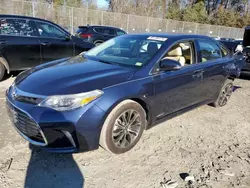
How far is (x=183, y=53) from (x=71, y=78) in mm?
2088

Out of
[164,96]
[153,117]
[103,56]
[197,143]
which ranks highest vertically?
[103,56]

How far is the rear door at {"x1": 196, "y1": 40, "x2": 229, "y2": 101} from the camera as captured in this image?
14.1 feet

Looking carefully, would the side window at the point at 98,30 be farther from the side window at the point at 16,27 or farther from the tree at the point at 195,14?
the tree at the point at 195,14

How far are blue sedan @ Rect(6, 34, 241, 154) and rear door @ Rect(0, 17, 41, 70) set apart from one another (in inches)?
106

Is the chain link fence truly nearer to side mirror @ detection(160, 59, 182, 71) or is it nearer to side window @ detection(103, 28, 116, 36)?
side window @ detection(103, 28, 116, 36)

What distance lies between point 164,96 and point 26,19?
4531 mm

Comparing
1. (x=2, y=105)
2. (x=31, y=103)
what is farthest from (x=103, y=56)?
(x=2, y=105)

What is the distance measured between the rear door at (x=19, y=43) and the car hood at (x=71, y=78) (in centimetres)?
287

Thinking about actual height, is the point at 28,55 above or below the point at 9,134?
above

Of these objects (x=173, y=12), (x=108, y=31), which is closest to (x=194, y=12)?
(x=173, y=12)

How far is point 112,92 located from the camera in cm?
284

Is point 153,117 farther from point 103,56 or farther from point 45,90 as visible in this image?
point 45,90

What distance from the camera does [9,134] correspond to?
3.48 metres

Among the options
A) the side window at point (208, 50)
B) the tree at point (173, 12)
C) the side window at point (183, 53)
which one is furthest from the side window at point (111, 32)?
the tree at point (173, 12)
